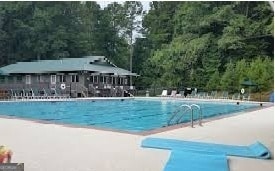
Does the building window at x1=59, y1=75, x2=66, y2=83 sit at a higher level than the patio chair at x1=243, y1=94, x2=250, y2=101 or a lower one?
higher

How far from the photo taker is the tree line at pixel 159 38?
41.8 ft

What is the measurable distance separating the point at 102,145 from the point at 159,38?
938cm

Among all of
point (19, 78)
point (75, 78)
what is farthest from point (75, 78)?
point (19, 78)

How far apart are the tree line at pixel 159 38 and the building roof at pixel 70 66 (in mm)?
301

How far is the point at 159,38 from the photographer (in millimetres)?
14195

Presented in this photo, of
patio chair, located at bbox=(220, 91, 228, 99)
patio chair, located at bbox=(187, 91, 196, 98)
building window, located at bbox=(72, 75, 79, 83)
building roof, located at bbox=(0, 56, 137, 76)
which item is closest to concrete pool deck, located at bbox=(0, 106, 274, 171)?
building roof, located at bbox=(0, 56, 137, 76)

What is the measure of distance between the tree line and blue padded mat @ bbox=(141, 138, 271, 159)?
7.60m

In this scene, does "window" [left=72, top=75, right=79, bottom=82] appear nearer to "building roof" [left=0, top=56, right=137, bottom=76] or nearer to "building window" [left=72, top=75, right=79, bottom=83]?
"building window" [left=72, top=75, right=79, bottom=83]

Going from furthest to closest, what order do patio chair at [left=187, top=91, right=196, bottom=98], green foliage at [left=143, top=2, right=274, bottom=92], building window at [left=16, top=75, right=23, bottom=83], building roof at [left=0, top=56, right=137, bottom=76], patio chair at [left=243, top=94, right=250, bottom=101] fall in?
patio chair at [left=243, top=94, right=250, bottom=101] < patio chair at [left=187, top=91, right=196, bottom=98] < building window at [left=16, top=75, right=23, bottom=83] < building roof at [left=0, top=56, right=137, bottom=76] < green foliage at [left=143, top=2, right=274, bottom=92]

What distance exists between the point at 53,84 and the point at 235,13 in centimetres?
788

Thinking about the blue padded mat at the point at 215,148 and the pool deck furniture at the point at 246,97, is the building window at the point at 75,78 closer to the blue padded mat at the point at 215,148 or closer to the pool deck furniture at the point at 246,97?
the pool deck furniture at the point at 246,97

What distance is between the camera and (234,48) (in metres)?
15.4

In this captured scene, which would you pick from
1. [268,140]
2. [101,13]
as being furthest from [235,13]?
[268,140]

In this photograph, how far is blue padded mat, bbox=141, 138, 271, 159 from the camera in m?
4.65
